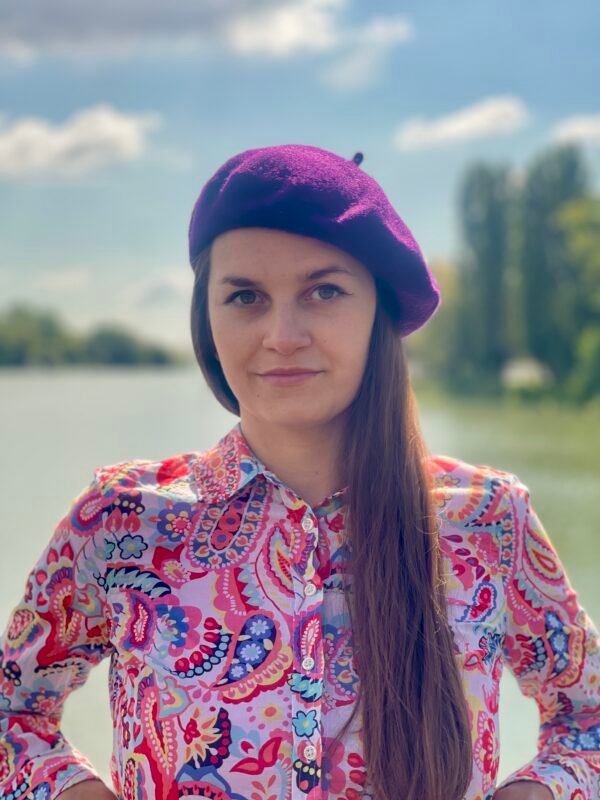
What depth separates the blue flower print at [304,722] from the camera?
735mm

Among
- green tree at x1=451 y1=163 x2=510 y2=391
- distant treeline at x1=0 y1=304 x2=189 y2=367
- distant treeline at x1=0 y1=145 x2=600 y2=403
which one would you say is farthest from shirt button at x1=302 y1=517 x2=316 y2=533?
green tree at x1=451 y1=163 x2=510 y2=391

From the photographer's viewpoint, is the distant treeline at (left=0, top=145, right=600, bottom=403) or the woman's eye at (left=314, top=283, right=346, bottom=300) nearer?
the woman's eye at (left=314, top=283, right=346, bottom=300)

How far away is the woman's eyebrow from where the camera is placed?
2.58ft

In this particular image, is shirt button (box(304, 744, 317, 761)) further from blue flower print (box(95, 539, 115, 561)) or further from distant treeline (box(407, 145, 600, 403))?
distant treeline (box(407, 145, 600, 403))

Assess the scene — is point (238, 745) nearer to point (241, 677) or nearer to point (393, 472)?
point (241, 677)

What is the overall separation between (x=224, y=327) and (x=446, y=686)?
0.37 m

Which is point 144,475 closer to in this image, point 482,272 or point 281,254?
point 281,254

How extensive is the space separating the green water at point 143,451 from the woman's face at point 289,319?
716 mm

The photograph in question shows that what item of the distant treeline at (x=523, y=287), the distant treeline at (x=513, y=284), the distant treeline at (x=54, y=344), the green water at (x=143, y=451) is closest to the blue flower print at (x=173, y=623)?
the green water at (x=143, y=451)

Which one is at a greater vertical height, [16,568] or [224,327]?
[224,327]

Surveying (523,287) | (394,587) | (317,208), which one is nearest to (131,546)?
(394,587)

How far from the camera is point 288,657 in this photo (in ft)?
2.54

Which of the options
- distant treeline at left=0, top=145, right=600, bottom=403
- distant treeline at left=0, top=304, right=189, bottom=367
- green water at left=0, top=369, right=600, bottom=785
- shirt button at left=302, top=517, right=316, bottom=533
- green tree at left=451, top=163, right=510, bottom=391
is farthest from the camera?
green tree at left=451, top=163, right=510, bottom=391

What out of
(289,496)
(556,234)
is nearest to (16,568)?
(289,496)
